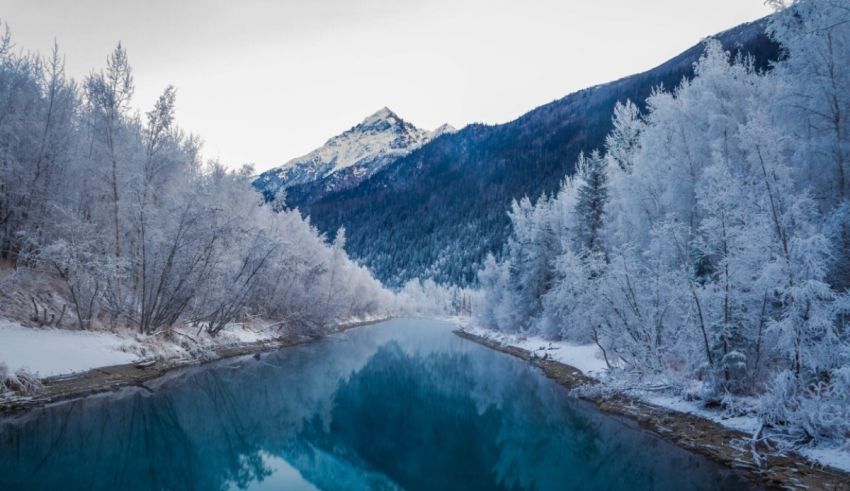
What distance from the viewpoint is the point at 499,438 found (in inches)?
651

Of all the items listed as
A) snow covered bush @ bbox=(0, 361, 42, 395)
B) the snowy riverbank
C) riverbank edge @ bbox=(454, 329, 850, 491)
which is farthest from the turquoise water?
snow covered bush @ bbox=(0, 361, 42, 395)

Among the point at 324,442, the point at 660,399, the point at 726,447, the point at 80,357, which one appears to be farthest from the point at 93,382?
the point at 660,399

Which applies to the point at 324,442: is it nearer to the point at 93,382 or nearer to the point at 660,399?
the point at 93,382

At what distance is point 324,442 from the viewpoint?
50.4 ft

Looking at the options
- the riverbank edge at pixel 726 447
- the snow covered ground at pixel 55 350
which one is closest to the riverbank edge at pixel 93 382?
the snow covered ground at pixel 55 350

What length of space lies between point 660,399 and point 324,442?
1266 centimetres

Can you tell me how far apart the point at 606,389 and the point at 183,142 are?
3656cm

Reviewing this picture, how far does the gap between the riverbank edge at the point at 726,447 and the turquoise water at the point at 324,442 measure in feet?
1.59

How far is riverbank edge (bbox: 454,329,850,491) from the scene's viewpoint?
10.1 metres

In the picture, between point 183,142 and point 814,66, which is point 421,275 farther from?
point 814,66

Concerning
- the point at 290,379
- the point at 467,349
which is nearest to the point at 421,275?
the point at 467,349

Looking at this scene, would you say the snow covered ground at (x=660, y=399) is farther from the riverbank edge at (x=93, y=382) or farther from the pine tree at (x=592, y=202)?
the riverbank edge at (x=93, y=382)

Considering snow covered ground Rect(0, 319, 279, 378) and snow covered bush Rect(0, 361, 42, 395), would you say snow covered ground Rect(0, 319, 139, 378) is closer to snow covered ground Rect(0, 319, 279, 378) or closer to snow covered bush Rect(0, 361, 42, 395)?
snow covered ground Rect(0, 319, 279, 378)

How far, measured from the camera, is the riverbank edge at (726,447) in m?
10.1
